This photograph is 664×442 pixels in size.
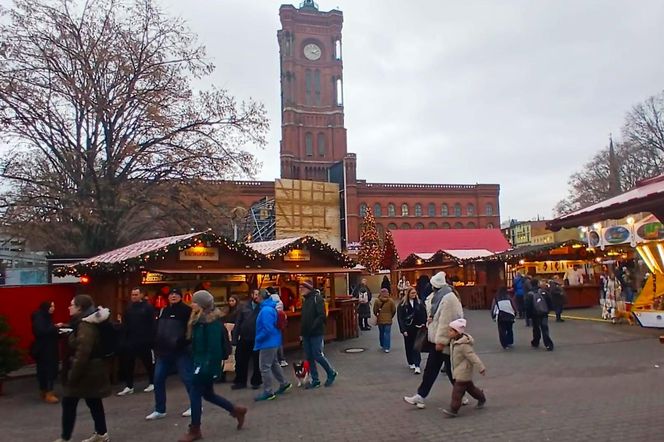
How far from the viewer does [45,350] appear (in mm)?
9203

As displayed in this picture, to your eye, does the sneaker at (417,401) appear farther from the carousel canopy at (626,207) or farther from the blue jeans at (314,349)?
the carousel canopy at (626,207)

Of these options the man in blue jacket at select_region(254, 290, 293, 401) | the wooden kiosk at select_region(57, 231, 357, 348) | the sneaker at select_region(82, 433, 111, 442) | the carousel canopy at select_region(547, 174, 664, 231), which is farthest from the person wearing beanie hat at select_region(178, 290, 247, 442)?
the carousel canopy at select_region(547, 174, 664, 231)

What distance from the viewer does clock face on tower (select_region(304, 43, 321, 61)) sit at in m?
85.6

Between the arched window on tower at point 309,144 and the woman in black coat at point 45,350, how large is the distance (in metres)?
70.8

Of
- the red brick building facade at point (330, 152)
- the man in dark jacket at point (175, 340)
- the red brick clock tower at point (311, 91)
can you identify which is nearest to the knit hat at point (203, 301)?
the man in dark jacket at point (175, 340)

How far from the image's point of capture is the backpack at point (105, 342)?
5.82 metres

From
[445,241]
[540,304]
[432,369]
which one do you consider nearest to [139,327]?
[432,369]

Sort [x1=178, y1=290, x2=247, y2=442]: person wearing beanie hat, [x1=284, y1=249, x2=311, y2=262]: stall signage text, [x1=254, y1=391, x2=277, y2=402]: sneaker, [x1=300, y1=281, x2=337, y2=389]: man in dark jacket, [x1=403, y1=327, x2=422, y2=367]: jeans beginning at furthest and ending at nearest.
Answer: [x1=284, y1=249, x2=311, y2=262]: stall signage text → [x1=403, y1=327, x2=422, y2=367]: jeans → [x1=300, y1=281, x2=337, y2=389]: man in dark jacket → [x1=254, y1=391, x2=277, y2=402]: sneaker → [x1=178, y1=290, x2=247, y2=442]: person wearing beanie hat

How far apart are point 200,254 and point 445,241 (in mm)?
29170

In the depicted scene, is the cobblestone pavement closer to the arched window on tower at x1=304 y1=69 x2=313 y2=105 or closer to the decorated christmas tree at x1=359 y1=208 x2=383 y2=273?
the decorated christmas tree at x1=359 y1=208 x2=383 y2=273

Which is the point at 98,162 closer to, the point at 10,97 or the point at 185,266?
the point at 10,97

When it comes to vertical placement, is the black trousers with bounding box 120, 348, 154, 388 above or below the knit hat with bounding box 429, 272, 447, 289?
below

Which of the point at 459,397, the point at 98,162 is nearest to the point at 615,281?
the point at 459,397

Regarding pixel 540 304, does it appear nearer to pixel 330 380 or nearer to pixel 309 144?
pixel 330 380
